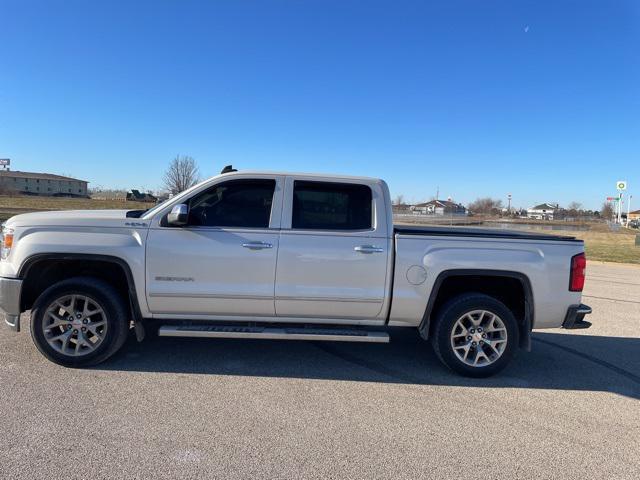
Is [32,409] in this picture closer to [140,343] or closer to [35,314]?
[35,314]

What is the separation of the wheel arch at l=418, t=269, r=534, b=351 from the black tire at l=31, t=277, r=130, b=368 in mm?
2990

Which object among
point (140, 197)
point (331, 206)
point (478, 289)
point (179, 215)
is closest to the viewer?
point (179, 215)

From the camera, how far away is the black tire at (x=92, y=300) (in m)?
4.21

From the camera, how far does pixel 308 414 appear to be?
353 centimetres

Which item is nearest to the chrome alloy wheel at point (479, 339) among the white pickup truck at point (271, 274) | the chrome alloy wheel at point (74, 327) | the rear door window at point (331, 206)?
the white pickup truck at point (271, 274)

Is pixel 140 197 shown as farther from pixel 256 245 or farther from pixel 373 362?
pixel 373 362

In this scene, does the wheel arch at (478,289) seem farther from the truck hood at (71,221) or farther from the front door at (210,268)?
the truck hood at (71,221)

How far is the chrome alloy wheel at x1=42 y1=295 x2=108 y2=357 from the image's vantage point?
4246mm

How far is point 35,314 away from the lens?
4195 mm

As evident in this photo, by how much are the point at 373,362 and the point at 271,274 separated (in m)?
1.50

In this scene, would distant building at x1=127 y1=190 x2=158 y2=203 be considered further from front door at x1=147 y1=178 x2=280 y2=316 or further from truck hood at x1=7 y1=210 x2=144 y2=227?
front door at x1=147 y1=178 x2=280 y2=316

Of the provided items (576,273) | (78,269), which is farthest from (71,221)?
(576,273)

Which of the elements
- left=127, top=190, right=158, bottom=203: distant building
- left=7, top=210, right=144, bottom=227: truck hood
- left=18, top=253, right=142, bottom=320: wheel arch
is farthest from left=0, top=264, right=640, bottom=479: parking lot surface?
left=127, top=190, right=158, bottom=203: distant building

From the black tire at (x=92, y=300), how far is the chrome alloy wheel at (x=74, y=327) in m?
0.03
